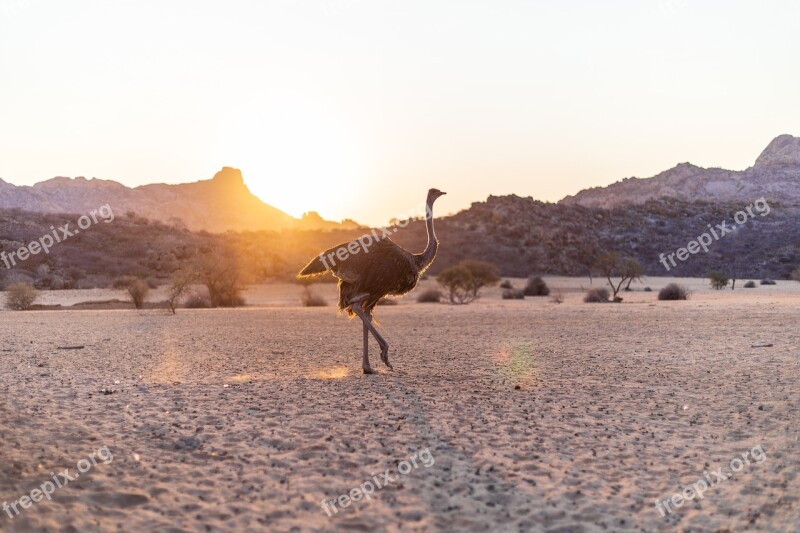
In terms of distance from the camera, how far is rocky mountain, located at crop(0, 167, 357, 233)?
418 feet

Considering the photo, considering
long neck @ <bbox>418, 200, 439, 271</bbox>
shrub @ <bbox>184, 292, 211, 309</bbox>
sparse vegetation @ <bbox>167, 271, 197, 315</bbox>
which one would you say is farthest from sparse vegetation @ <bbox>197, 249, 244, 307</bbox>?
long neck @ <bbox>418, 200, 439, 271</bbox>

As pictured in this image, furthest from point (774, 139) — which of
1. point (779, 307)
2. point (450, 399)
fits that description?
point (450, 399)

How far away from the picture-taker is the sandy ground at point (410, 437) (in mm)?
5676

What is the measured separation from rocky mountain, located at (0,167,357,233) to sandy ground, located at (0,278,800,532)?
357ft

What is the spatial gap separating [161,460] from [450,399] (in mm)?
4027

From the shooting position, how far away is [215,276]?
35.4 metres

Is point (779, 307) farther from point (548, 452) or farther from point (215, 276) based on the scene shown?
point (215, 276)

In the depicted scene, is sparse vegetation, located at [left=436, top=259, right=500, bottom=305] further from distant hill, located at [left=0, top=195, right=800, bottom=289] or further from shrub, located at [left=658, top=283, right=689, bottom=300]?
distant hill, located at [left=0, top=195, right=800, bottom=289]

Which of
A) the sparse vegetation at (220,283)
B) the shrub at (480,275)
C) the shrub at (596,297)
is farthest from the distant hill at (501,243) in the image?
the shrub at (596,297)

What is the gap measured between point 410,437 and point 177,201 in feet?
516

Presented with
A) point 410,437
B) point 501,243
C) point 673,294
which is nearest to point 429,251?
point 410,437

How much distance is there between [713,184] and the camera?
104438 millimetres

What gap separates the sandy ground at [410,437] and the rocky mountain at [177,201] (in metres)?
109

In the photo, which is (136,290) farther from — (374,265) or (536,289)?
(374,265)
